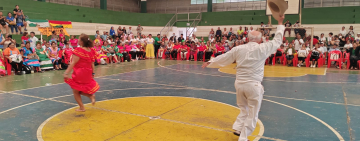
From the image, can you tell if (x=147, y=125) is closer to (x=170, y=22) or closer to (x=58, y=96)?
(x=58, y=96)

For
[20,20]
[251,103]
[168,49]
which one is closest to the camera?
[251,103]

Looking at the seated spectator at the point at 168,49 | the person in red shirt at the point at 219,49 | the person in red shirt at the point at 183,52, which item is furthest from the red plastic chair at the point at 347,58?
the seated spectator at the point at 168,49

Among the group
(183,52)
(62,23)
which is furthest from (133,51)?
(62,23)

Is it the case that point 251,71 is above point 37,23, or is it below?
below

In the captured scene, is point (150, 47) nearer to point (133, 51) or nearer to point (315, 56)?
point (133, 51)

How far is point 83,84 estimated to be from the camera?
18.8 feet

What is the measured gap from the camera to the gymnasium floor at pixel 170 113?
453cm

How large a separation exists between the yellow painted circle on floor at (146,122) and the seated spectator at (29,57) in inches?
301

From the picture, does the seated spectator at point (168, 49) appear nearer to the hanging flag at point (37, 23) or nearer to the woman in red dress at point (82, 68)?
the hanging flag at point (37, 23)

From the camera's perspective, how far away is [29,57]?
12.4 meters

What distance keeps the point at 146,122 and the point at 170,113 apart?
2.53ft

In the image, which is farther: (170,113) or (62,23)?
(62,23)

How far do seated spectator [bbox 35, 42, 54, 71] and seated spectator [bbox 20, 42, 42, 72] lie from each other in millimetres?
258

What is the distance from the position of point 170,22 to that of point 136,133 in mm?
25986
